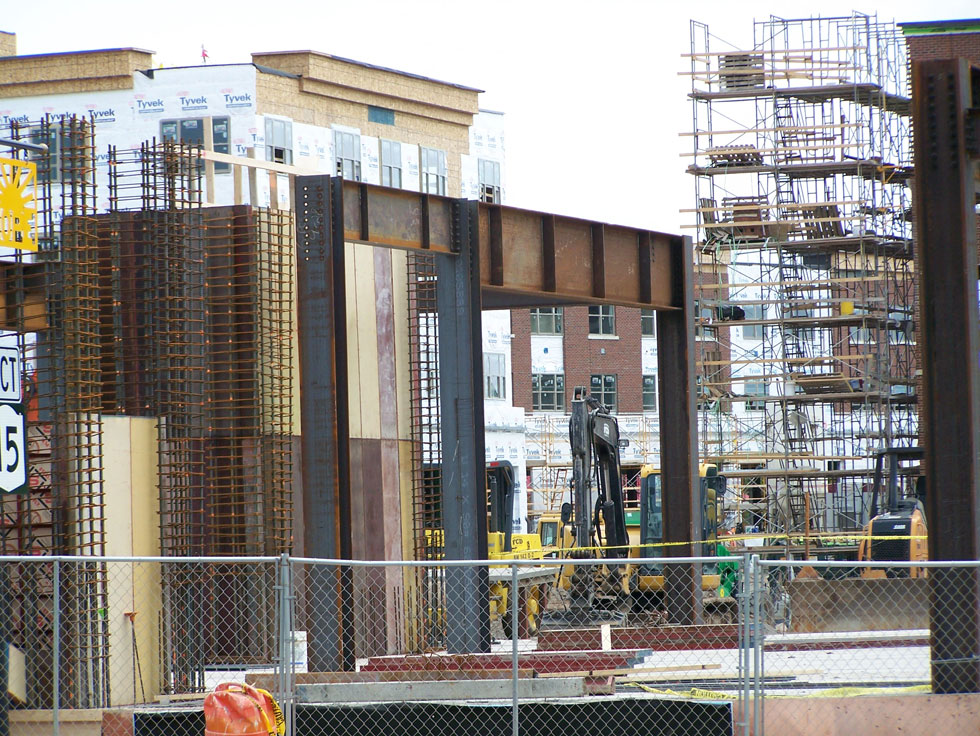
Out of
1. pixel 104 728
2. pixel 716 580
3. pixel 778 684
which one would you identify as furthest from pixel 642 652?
pixel 716 580

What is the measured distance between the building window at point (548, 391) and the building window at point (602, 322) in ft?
8.80

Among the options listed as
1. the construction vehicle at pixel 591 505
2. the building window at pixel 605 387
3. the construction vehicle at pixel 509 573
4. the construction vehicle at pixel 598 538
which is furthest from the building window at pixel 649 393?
the construction vehicle at pixel 591 505

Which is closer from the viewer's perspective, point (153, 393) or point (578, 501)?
point (153, 393)

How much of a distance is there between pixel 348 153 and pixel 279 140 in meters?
4.11

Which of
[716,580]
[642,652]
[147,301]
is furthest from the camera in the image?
[716,580]

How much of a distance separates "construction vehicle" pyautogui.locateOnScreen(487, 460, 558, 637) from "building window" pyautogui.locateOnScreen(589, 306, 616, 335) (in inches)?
1267

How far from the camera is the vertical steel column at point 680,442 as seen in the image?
24.0m

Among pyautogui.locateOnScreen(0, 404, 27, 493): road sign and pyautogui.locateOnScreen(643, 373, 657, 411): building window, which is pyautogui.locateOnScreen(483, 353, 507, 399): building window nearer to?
pyautogui.locateOnScreen(643, 373, 657, 411): building window

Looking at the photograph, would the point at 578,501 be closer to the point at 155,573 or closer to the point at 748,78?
the point at 155,573

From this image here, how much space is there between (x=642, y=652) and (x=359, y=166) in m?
40.6

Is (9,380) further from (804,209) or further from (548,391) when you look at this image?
(548,391)

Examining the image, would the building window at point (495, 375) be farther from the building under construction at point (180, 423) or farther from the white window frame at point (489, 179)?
the building under construction at point (180, 423)

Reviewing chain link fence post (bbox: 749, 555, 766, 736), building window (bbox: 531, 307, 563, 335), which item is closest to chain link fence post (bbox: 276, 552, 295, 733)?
chain link fence post (bbox: 749, 555, 766, 736)

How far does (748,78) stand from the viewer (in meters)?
41.2
